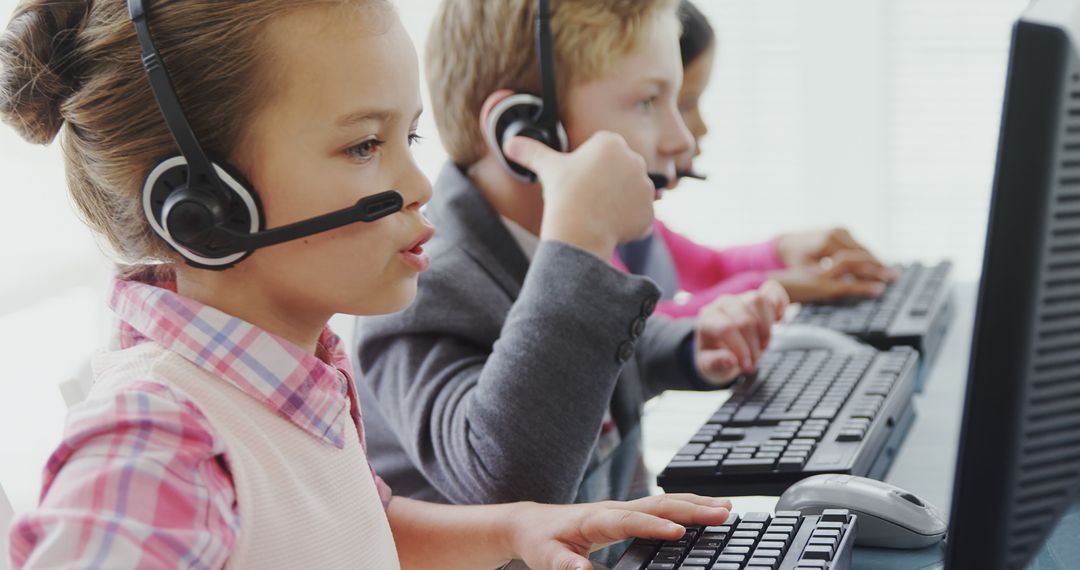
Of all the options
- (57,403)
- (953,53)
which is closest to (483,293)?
(57,403)

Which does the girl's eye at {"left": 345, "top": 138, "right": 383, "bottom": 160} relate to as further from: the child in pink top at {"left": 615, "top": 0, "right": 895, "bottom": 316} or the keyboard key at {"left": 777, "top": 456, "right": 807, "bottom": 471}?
the child in pink top at {"left": 615, "top": 0, "right": 895, "bottom": 316}

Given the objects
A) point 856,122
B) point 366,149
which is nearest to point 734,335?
point 366,149

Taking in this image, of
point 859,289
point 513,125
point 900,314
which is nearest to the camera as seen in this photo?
point 513,125

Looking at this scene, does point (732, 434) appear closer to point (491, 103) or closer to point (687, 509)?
point (687, 509)

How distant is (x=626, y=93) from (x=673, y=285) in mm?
549

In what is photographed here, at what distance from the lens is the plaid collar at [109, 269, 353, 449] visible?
66 centimetres

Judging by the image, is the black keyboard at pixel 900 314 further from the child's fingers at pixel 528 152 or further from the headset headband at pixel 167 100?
the headset headband at pixel 167 100

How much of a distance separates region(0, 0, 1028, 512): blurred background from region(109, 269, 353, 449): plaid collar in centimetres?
154

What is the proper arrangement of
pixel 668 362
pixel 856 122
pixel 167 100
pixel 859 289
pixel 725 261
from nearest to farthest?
pixel 167 100
pixel 668 362
pixel 859 289
pixel 725 261
pixel 856 122

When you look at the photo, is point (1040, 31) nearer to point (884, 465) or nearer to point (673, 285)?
point (884, 465)

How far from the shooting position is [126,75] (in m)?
0.66

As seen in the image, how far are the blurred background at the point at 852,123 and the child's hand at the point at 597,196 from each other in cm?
124

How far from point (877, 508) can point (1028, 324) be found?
31 cm

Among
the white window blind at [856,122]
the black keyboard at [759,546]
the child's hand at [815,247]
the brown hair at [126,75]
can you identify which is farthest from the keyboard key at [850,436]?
the white window blind at [856,122]
